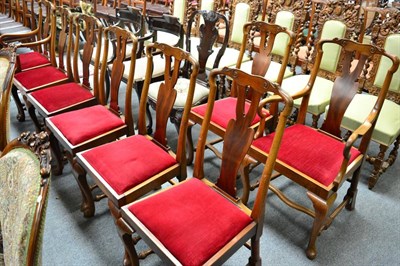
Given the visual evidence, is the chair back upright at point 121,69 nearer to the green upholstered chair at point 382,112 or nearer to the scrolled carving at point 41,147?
the scrolled carving at point 41,147

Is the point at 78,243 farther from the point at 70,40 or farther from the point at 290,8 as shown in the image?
the point at 290,8

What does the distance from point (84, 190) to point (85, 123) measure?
0.37m

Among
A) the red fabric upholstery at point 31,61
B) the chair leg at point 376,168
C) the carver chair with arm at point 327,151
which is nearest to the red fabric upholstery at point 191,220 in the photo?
the carver chair with arm at point 327,151

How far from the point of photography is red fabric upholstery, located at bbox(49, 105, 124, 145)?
168 cm

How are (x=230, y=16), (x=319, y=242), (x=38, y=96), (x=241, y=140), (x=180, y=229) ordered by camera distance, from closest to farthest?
(x=180, y=229) < (x=241, y=140) < (x=319, y=242) < (x=38, y=96) < (x=230, y=16)

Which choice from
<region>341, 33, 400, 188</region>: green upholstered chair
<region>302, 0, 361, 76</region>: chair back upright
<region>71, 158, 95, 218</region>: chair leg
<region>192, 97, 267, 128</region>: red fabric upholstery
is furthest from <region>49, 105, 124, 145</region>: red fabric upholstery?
<region>302, 0, 361, 76</region>: chair back upright

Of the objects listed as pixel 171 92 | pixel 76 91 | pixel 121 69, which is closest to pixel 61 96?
pixel 76 91

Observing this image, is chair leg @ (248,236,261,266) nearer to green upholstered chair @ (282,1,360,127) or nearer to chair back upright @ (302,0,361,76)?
green upholstered chair @ (282,1,360,127)

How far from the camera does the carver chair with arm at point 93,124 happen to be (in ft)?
5.41

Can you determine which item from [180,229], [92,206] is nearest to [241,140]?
[180,229]

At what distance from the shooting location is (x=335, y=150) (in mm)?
1537

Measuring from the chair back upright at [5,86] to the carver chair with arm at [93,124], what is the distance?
31cm

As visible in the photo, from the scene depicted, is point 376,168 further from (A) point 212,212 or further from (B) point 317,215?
(A) point 212,212

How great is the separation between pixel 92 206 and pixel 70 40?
47.5 inches
